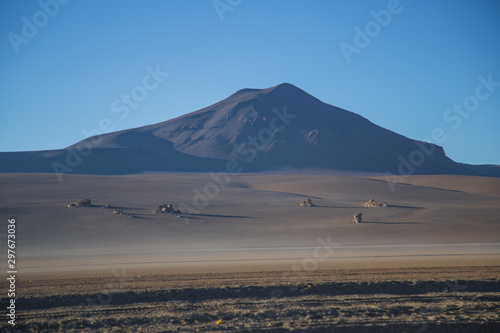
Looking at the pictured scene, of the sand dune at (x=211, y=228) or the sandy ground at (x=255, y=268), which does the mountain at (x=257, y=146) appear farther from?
the sandy ground at (x=255, y=268)

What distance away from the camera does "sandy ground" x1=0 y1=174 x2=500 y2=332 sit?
294 inches

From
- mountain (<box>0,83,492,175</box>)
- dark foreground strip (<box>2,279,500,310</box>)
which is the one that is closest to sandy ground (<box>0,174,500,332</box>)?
dark foreground strip (<box>2,279,500,310</box>)

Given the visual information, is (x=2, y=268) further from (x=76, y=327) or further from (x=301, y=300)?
(x=301, y=300)

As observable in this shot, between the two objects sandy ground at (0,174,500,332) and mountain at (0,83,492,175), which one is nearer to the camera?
sandy ground at (0,174,500,332)

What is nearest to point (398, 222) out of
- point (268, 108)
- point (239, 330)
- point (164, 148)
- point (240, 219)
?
point (240, 219)

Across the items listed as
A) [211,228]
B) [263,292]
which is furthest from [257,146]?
[263,292]

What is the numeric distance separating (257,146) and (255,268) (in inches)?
4582

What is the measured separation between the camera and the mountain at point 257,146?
11031cm

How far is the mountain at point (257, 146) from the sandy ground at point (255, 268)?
259 feet

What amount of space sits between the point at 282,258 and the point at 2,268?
359 inches

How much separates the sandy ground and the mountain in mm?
79037

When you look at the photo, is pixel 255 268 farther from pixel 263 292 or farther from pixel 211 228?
pixel 211 228

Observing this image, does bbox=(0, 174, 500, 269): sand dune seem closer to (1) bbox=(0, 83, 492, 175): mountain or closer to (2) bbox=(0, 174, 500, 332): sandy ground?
(2) bbox=(0, 174, 500, 332): sandy ground

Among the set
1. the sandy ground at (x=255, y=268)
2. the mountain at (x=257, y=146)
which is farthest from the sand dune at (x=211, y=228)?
the mountain at (x=257, y=146)
